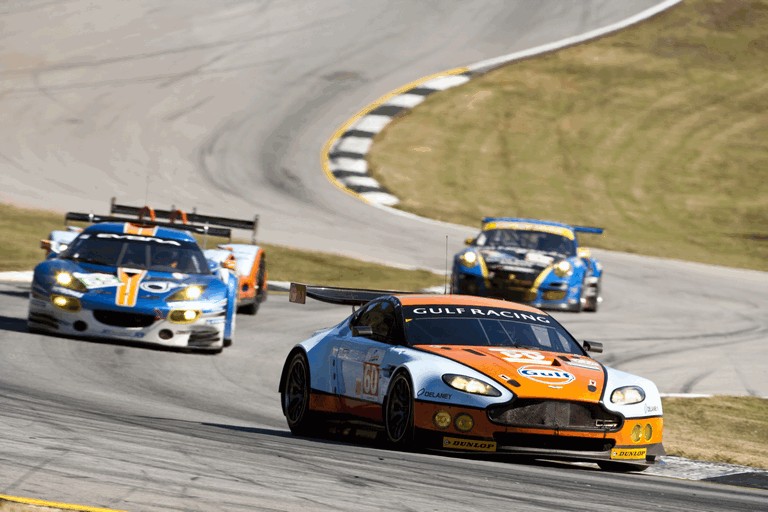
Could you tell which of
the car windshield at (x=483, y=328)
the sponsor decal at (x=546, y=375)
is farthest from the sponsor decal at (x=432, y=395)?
the car windshield at (x=483, y=328)

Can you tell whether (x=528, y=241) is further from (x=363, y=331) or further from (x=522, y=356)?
(x=522, y=356)

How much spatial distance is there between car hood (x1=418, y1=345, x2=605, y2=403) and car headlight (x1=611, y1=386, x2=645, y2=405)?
0.10 metres

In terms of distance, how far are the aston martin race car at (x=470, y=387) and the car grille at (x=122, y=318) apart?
163 inches

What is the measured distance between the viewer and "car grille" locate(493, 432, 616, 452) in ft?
28.3

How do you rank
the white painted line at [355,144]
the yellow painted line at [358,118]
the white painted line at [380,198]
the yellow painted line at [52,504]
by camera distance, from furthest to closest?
1. the white painted line at [355,144]
2. the yellow painted line at [358,118]
3. the white painted line at [380,198]
4. the yellow painted line at [52,504]

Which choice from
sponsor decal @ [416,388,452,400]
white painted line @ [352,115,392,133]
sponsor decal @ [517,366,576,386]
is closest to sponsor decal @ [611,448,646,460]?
sponsor decal @ [517,366,576,386]

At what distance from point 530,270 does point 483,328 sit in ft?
36.9

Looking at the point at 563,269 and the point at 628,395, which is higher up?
the point at 563,269

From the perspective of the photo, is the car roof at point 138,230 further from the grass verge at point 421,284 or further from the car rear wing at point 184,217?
the grass verge at point 421,284

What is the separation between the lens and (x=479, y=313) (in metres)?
10.2

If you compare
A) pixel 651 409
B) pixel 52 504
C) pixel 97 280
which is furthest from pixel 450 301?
pixel 97 280

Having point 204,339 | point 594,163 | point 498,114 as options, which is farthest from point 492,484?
point 498,114

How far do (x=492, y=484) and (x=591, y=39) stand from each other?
38970 millimetres

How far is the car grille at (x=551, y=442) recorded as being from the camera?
8641 millimetres
